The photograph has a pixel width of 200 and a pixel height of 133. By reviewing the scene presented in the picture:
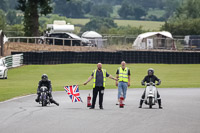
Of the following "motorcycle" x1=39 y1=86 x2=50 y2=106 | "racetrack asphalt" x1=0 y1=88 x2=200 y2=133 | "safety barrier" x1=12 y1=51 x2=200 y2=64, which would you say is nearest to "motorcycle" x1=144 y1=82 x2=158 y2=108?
"racetrack asphalt" x1=0 y1=88 x2=200 y2=133

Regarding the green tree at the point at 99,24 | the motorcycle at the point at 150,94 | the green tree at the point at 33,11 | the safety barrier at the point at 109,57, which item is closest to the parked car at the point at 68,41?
the green tree at the point at 33,11

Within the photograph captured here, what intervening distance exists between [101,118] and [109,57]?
3673cm

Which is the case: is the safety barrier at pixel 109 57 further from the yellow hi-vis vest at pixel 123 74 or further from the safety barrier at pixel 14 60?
the yellow hi-vis vest at pixel 123 74

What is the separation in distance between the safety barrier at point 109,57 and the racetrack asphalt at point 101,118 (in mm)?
28592

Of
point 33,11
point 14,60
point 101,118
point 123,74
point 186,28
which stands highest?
point 186,28

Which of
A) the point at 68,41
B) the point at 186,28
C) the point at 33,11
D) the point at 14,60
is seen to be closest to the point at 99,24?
the point at 186,28

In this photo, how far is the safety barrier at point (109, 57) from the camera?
51.5 meters

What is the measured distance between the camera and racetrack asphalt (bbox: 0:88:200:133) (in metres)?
14.5

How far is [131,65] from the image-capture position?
54.0 m

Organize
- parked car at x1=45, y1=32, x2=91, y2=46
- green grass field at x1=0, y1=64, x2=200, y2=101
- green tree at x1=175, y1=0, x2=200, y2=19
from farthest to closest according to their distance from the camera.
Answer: green tree at x1=175, y1=0, x2=200, y2=19, parked car at x1=45, y1=32, x2=91, y2=46, green grass field at x1=0, y1=64, x2=200, y2=101

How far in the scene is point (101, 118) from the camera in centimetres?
1706

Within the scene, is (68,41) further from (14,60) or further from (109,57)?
(14,60)

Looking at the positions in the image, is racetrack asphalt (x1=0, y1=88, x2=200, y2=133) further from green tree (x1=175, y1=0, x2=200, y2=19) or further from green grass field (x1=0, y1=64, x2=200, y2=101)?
green tree (x1=175, y1=0, x2=200, y2=19)

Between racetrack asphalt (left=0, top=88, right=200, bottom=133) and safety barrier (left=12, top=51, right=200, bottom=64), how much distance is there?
28.6 m
